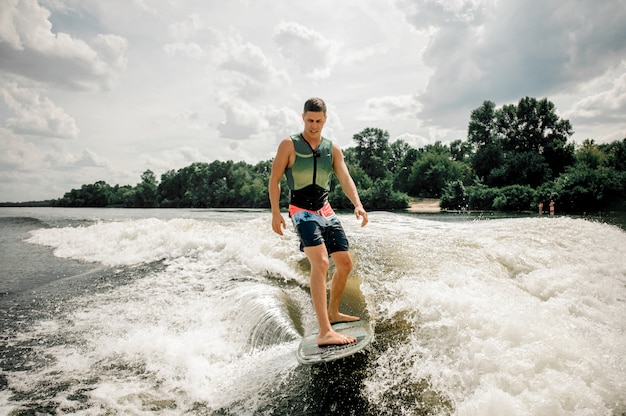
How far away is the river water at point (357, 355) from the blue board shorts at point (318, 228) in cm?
112

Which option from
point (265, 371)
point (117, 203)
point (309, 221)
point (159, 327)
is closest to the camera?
point (265, 371)

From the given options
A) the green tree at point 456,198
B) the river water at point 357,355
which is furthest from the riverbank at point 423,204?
the river water at point 357,355

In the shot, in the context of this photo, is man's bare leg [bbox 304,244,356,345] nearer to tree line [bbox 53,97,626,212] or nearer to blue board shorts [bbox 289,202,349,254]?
blue board shorts [bbox 289,202,349,254]

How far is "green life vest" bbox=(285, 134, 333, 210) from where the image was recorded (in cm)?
400

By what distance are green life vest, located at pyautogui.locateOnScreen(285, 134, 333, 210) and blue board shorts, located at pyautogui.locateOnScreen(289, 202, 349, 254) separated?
90 mm

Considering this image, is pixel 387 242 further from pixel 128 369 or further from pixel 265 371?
pixel 128 369

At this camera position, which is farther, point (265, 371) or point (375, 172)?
point (375, 172)

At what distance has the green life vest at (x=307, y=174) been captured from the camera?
4.00 m

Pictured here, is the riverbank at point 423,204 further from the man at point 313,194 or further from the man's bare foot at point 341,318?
the man at point 313,194

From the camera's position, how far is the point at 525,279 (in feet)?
18.3

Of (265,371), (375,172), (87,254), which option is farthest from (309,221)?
(375,172)

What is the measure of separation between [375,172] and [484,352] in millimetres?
92528

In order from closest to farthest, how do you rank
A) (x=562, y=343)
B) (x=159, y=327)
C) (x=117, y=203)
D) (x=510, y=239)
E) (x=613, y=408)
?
(x=613, y=408) < (x=562, y=343) < (x=159, y=327) < (x=510, y=239) < (x=117, y=203)

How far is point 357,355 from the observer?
3.56 metres
